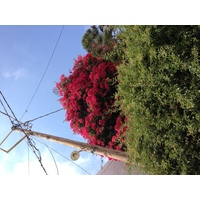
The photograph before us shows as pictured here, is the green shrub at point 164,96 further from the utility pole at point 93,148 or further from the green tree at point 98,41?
the green tree at point 98,41

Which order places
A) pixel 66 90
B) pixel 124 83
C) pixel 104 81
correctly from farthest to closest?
pixel 66 90, pixel 104 81, pixel 124 83

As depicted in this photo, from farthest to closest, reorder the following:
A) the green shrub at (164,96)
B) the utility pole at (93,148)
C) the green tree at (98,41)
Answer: the green tree at (98,41) < the utility pole at (93,148) < the green shrub at (164,96)

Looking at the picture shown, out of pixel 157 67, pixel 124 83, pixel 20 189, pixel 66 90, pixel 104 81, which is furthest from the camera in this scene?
pixel 66 90

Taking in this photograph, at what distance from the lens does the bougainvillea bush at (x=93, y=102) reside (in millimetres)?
5500

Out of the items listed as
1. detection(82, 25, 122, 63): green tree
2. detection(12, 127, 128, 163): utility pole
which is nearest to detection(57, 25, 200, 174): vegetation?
detection(12, 127, 128, 163): utility pole

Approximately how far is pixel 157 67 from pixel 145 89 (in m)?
0.27

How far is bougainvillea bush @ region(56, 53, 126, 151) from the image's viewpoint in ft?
18.0

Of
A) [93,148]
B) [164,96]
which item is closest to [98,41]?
[93,148]

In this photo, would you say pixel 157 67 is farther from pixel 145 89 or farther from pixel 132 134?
pixel 132 134

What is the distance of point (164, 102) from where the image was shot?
9.70ft

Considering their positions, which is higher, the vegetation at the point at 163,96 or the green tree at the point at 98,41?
the green tree at the point at 98,41

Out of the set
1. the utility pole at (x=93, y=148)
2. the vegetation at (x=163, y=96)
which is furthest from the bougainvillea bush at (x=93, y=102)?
the vegetation at (x=163, y=96)

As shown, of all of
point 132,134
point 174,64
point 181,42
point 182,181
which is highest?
point 181,42

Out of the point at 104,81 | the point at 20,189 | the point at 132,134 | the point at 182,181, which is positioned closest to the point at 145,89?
the point at 132,134
